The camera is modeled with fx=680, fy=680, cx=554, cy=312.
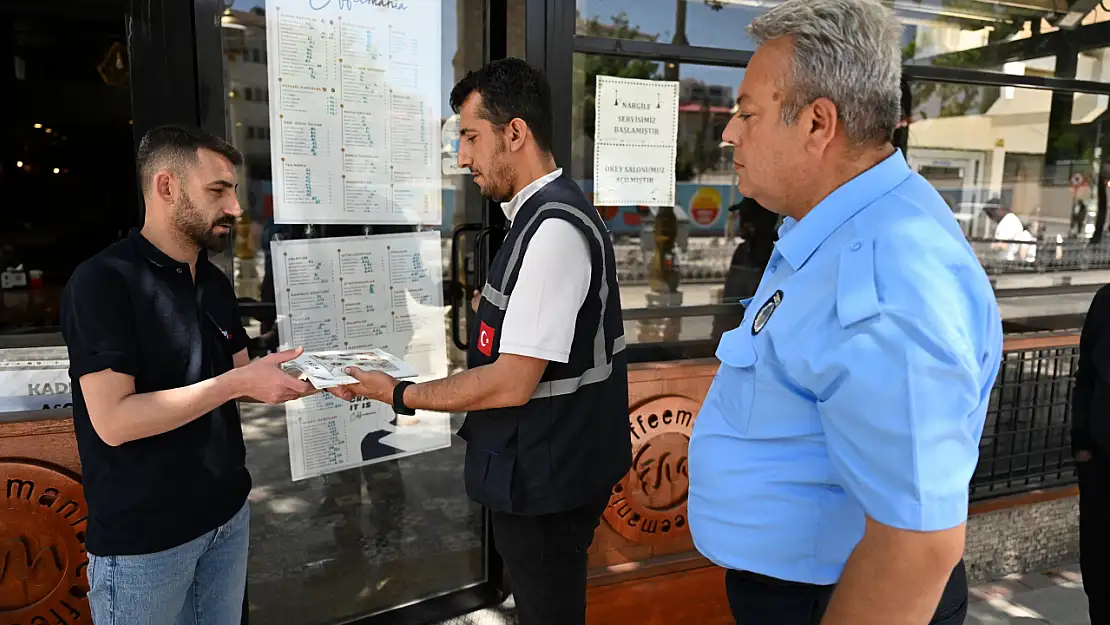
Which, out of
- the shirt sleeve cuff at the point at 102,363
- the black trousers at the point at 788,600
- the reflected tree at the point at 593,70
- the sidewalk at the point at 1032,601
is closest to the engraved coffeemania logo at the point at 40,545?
the shirt sleeve cuff at the point at 102,363

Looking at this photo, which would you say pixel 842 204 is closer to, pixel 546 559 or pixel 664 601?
pixel 546 559

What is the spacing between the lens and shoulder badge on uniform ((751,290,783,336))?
3.76 ft

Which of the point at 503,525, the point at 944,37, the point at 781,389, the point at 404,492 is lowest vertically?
the point at 404,492

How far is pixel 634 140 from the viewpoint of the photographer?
9.90 ft

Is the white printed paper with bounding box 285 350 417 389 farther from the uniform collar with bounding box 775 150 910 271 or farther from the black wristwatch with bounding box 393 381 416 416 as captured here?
the uniform collar with bounding box 775 150 910 271

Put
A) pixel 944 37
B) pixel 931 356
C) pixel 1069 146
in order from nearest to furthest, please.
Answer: pixel 931 356 < pixel 944 37 < pixel 1069 146

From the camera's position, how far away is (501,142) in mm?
1937

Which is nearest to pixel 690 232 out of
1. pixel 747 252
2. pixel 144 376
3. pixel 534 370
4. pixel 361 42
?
pixel 747 252

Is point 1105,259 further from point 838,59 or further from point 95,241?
point 95,241

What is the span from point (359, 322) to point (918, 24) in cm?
327

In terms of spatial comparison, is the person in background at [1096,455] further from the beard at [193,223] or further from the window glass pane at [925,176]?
the beard at [193,223]

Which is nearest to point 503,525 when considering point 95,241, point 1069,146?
point 95,241

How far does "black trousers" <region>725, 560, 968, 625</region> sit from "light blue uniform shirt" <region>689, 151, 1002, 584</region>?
1.6 inches

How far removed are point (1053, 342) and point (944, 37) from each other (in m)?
1.77
